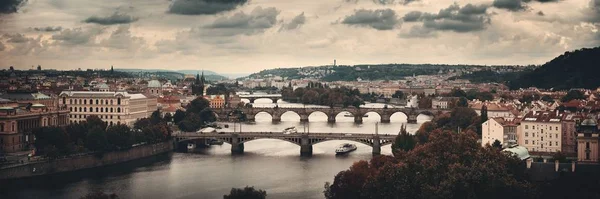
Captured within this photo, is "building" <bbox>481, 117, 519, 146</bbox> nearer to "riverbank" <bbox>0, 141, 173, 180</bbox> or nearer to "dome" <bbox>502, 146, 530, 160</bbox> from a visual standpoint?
"dome" <bbox>502, 146, 530, 160</bbox>

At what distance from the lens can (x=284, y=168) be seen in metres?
36.9

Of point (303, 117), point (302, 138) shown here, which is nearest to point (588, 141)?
point (302, 138)

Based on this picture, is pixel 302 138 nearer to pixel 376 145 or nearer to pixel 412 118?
pixel 376 145

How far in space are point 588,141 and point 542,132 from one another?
670 cm

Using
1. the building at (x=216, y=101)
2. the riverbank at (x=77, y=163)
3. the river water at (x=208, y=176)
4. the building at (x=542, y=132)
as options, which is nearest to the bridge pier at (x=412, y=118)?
the building at (x=216, y=101)

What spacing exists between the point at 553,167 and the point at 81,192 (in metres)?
16.4

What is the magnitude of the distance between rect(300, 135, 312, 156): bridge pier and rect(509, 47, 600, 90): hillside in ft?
128

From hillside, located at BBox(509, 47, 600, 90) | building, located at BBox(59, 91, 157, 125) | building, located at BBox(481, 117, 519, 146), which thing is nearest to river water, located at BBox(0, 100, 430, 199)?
building, located at BBox(481, 117, 519, 146)

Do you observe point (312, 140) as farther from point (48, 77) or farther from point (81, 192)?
point (48, 77)

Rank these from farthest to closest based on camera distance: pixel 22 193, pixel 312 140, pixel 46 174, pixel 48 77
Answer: pixel 48 77 → pixel 312 140 → pixel 46 174 → pixel 22 193

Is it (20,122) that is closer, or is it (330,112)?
(20,122)

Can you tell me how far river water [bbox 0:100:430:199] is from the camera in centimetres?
3043

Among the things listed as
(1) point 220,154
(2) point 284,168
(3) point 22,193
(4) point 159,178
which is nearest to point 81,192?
(3) point 22,193

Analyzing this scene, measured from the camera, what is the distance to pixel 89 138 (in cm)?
3722
